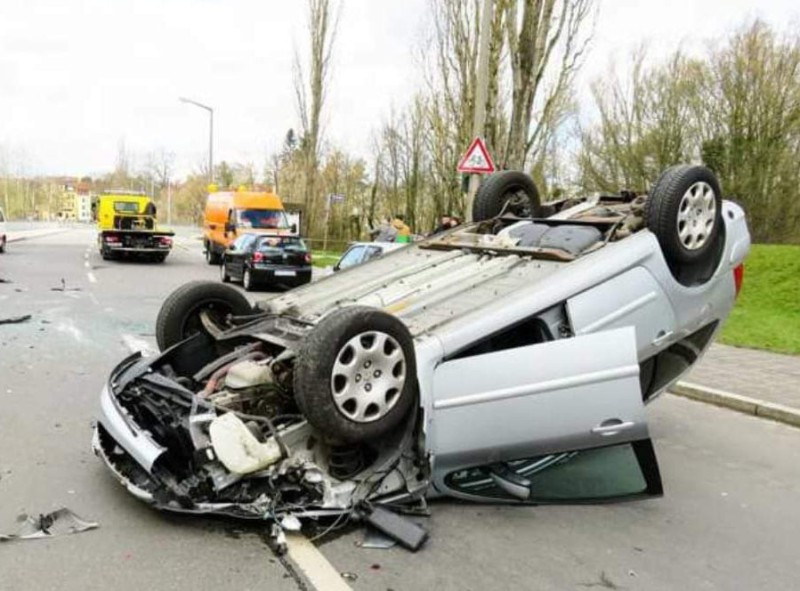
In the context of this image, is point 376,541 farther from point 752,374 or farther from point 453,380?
point 752,374

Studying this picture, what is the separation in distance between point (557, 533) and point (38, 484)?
9.56ft

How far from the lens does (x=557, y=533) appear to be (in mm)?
3930

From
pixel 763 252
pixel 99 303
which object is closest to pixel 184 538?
pixel 99 303

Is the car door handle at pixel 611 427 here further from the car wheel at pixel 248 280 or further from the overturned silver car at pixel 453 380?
the car wheel at pixel 248 280

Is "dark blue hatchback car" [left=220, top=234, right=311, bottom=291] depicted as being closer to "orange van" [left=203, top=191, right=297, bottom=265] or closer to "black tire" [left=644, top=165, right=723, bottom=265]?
"orange van" [left=203, top=191, right=297, bottom=265]

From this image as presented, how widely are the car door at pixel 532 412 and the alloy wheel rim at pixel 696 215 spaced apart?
95cm

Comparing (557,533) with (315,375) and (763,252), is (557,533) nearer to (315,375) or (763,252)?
(315,375)

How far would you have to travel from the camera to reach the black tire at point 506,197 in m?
6.12

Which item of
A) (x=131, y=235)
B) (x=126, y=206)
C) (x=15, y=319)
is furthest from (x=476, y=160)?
(x=126, y=206)

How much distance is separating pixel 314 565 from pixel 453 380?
110 cm

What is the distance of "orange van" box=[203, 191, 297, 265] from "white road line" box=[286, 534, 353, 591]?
823 inches

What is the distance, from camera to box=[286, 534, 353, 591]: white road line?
324cm

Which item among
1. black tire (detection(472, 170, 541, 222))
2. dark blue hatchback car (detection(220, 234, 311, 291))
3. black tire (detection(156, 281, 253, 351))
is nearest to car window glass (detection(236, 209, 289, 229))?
dark blue hatchback car (detection(220, 234, 311, 291))

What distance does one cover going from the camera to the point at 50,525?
3.77m
